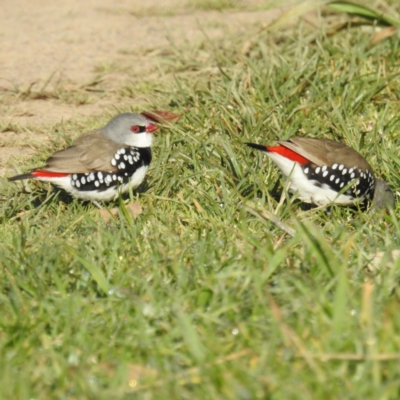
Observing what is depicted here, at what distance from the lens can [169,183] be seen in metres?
5.80

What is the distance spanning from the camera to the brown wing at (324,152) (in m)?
5.58

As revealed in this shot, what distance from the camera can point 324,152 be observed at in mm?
5668

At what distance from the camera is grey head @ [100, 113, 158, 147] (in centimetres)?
594

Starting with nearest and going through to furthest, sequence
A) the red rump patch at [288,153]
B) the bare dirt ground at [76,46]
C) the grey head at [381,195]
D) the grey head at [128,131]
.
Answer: the red rump patch at [288,153], the grey head at [381,195], the grey head at [128,131], the bare dirt ground at [76,46]

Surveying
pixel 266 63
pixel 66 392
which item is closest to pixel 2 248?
pixel 66 392

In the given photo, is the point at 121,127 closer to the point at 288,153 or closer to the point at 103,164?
the point at 103,164

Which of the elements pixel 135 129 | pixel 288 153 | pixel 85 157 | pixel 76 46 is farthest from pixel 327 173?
pixel 76 46

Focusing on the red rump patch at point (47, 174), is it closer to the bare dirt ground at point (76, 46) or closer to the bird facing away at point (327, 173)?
the bare dirt ground at point (76, 46)

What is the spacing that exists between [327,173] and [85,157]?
1636mm

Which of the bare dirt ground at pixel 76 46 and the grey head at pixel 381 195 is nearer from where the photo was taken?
the grey head at pixel 381 195

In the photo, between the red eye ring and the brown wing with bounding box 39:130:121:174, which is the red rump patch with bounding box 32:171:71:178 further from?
the red eye ring

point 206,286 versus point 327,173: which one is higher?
point 206,286

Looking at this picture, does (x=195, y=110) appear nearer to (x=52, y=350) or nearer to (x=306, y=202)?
(x=306, y=202)

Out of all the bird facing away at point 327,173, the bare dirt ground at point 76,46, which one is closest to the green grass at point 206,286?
the bird facing away at point 327,173
